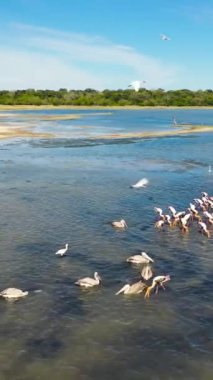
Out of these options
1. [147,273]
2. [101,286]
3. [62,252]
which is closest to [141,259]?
[147,273]

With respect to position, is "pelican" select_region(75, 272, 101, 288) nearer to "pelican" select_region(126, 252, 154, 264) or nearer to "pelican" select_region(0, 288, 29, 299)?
"pelican" select_region(0, 288, 29, 299)

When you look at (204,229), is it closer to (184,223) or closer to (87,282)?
(184,223)

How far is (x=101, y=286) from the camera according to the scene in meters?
17.0

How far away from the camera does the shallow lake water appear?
1262 cm

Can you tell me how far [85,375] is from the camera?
12047mm

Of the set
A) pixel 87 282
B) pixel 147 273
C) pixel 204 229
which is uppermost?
pixel 204 229

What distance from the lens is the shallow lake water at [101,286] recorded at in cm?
1262

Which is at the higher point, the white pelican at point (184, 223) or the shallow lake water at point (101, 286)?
the white pelican at point (184, 223)

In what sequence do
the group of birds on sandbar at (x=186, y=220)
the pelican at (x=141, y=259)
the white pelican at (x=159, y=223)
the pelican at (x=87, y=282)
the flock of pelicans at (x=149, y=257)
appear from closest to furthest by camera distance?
1. the flock of pelicans at (x=149, y=257)
2. the pelican at (x=87, y=282)
3. the pelican at (x=141, y=259)
4. the group of birds on sandbar at (x=186, y=220)
5. the white pelican at (x=159, y=223)

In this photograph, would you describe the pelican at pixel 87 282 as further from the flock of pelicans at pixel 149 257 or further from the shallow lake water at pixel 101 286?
the shallow lake water at pixel 101 286

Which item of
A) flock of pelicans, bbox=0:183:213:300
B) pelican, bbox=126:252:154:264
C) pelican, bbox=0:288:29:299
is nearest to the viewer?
pelican, bbox=0:288:29:299

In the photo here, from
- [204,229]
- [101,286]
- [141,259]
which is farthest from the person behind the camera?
[204,229]

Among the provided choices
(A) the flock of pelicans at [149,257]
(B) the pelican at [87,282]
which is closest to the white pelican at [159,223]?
(A) the flock of pelicans at [149,257]

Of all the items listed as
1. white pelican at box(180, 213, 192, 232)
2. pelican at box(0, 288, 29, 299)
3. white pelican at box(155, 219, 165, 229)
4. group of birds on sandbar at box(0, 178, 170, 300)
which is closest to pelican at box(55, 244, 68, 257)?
group of birds on sandbar at box(0, 178, 170, 300)
